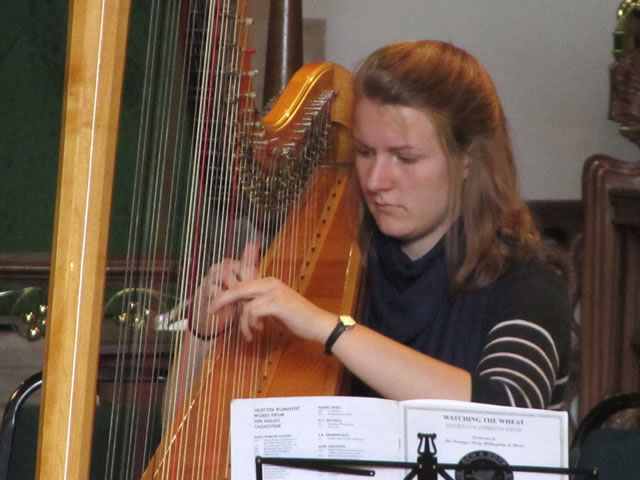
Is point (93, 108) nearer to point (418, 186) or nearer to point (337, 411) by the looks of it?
point (337, 411)

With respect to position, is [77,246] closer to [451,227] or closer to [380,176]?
[380,176]

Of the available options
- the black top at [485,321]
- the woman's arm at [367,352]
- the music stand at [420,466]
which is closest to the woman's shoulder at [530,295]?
the black top at [485,321]

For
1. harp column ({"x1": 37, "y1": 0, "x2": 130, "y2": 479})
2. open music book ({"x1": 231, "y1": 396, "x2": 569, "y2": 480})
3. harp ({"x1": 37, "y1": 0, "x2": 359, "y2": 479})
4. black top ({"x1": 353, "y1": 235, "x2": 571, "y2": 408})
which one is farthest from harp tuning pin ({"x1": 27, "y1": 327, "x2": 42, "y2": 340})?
harp column ({"x1": 37, "y1": 0, "x2": 130, "y2": 479})

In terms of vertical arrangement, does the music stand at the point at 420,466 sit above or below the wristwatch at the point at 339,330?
below

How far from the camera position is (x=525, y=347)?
4.98ft

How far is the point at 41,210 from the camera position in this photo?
2.92m

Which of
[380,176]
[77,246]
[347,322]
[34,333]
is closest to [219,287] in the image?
[347,322]

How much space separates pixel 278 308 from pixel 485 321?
16.7 inches

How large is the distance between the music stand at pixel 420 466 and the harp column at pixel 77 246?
0.31 m

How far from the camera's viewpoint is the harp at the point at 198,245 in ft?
2.69

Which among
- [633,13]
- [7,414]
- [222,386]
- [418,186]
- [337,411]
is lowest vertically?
[7,414]

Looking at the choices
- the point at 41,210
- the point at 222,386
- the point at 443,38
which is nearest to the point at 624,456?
the point at 222,386

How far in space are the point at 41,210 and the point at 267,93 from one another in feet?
2.80

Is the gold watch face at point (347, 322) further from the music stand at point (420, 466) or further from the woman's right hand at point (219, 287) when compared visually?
the music stand at point (420, 466)
